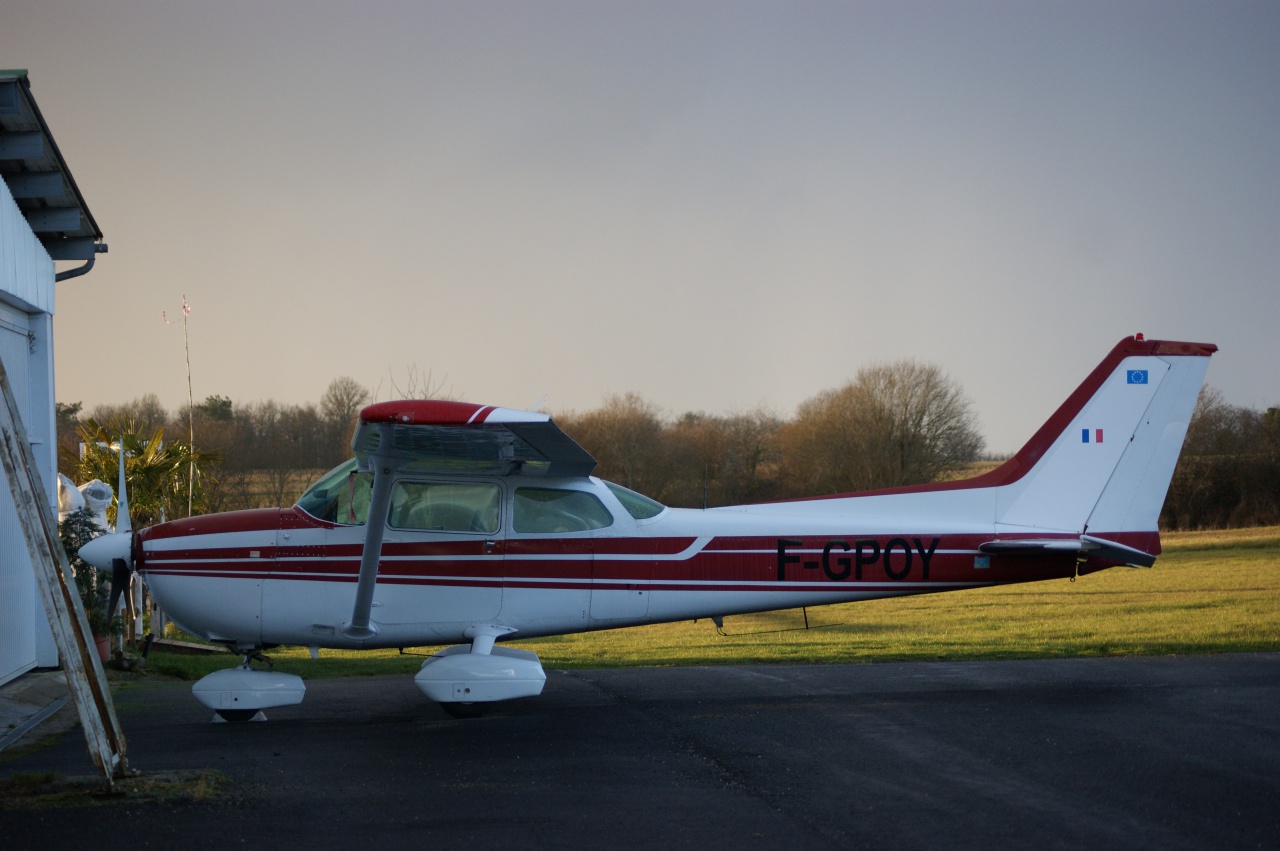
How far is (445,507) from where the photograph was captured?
316 inches

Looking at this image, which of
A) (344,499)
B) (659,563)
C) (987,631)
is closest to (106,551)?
(344,499)

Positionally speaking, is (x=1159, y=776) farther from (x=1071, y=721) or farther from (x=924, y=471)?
(x=924, y=471)

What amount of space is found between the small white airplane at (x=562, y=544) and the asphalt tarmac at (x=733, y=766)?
2.42 feet

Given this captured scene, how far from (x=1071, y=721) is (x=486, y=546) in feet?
15.0

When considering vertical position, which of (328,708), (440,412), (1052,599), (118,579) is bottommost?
(1052,599)

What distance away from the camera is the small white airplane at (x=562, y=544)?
771 cm

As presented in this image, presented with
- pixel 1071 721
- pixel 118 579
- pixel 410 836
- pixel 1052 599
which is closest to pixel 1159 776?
pixel 1071 721

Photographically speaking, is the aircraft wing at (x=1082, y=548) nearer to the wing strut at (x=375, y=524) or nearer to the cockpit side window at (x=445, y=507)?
the cockpit side window at (x=445, y=507)

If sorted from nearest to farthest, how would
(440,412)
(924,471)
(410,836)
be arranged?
(410,836) < (440,412) < (924,471)

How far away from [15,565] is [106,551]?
2.44 metres

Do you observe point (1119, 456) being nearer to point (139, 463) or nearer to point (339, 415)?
point (139, 463)

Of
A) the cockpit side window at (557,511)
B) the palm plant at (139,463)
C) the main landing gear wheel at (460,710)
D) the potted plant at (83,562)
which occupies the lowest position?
the main landing gear wheel at (460,710)

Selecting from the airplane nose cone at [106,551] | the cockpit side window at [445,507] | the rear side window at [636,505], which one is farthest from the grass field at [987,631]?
A: the cockpit side window at [445,507]

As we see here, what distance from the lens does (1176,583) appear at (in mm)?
23000
